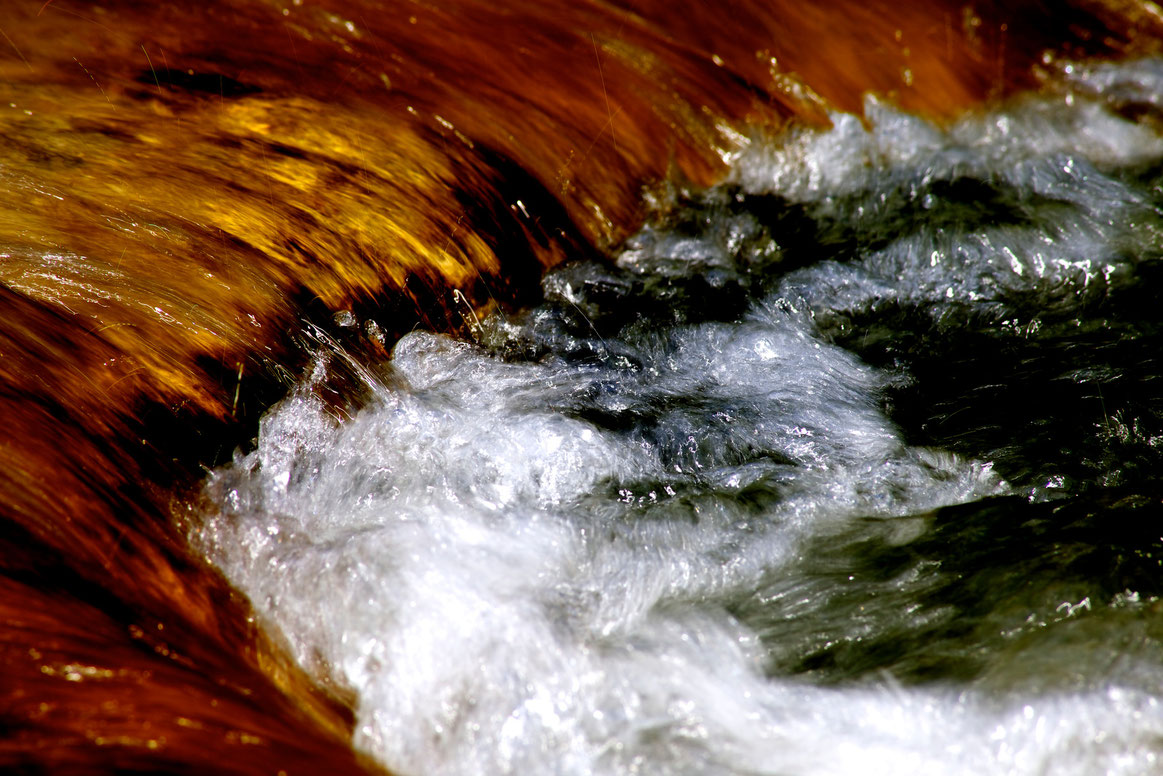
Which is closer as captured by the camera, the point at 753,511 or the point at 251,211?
the point at 753,511

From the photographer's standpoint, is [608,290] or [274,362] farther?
[608,290]

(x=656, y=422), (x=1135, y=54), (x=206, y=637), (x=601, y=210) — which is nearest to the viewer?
(x=206, y=637)

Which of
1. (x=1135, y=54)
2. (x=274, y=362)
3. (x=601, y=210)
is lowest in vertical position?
(x=274, y=362)

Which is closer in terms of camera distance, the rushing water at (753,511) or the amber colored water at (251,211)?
the amber colored water at (251,211)

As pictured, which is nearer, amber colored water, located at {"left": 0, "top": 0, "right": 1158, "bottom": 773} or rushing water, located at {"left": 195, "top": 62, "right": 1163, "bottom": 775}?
amber colored water, located at {"left": 0, "top": 0, "right": 1158, "bottom": 773}

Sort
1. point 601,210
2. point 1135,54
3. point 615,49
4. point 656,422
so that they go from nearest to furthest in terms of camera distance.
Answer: point 656,422 → point 601,210 → point 615,49 → point 1135,54

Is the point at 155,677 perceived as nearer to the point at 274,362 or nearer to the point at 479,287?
the point at 274,362

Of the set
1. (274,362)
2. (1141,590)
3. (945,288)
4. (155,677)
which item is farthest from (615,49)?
(155,677)

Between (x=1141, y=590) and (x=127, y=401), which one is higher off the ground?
(x=1141, y=590)
